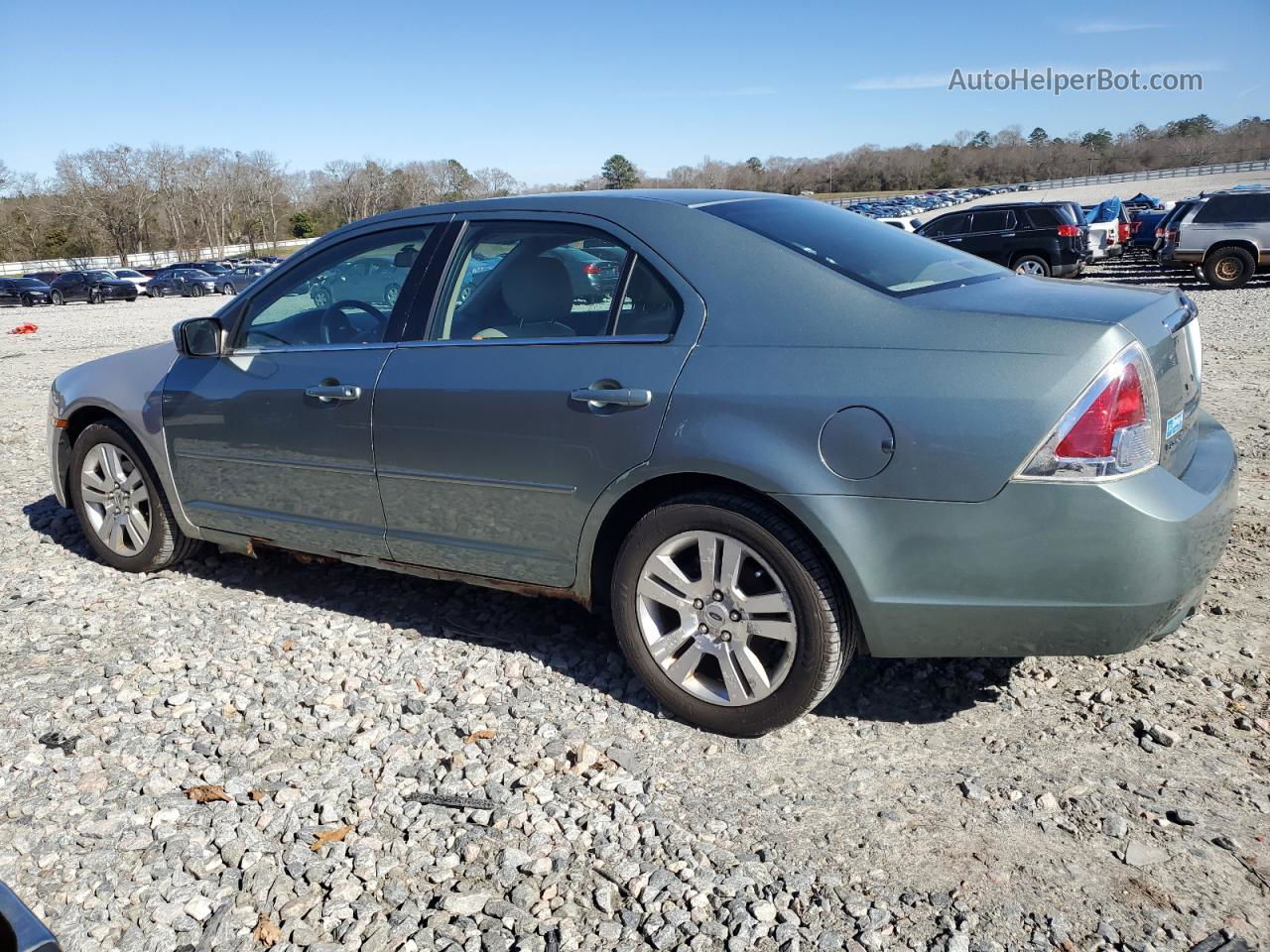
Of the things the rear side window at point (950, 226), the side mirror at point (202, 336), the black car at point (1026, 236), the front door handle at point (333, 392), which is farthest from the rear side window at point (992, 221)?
the front door handle at point (333, 392)

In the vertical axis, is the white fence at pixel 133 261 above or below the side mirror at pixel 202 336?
above

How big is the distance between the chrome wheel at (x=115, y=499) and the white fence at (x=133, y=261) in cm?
6775

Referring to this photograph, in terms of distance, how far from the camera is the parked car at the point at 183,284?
41781 millimetres

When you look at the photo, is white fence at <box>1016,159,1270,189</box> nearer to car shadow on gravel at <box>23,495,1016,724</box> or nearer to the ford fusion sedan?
car shadow on gravel at <box>23,495,1016,724</box>

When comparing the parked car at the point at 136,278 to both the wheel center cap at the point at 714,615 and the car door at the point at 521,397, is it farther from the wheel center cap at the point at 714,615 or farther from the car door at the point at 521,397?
the wheel center cap at the point at 714,615

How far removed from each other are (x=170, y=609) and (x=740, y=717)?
279 centimetres

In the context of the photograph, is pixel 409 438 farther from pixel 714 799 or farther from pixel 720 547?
pixel 714 799

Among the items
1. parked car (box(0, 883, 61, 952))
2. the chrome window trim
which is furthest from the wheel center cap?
parked car (box(0, 883, 61, 952))

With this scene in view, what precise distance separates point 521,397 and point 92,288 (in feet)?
142

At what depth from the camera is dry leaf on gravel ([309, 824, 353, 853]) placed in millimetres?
2819

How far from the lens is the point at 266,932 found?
2.48 meters

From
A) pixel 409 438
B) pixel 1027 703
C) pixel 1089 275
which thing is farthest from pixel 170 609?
pixel 1089 275

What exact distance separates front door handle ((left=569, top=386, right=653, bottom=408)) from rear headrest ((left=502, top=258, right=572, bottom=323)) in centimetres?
40

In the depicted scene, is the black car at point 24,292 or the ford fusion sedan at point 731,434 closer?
the ford fusion sedan at point 731,434
